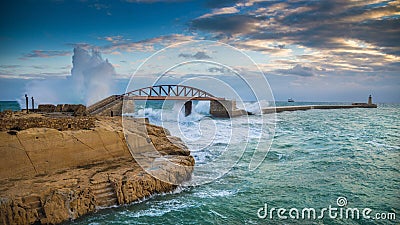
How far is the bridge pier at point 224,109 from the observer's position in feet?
146

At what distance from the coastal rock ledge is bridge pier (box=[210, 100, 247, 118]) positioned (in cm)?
3284

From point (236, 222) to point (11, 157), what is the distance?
7404mm

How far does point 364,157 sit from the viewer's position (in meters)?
16.1

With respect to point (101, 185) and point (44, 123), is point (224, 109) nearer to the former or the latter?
point (44, 123)

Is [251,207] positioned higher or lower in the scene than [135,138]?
lower

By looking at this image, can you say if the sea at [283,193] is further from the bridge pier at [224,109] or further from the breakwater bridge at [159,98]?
the bridge pier at [224,109]

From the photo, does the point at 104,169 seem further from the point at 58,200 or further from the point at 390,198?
the point at 390,198

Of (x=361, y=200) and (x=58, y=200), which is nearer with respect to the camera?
(x=58, y=200)

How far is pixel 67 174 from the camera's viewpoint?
962 cm

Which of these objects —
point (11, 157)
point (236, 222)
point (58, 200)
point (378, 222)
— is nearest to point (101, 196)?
point (58, 200)

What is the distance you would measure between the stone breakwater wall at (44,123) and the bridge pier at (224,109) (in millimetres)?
33126

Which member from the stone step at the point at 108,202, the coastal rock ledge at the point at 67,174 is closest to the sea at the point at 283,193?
the stone step at the point at 108,202

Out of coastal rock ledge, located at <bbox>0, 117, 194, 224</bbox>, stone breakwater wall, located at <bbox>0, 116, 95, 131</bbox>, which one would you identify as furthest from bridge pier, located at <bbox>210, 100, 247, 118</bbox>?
stone breakwater wall, located at <bbox>0, 116, 95, 131</bbox>

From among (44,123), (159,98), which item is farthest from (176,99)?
(44,123)
